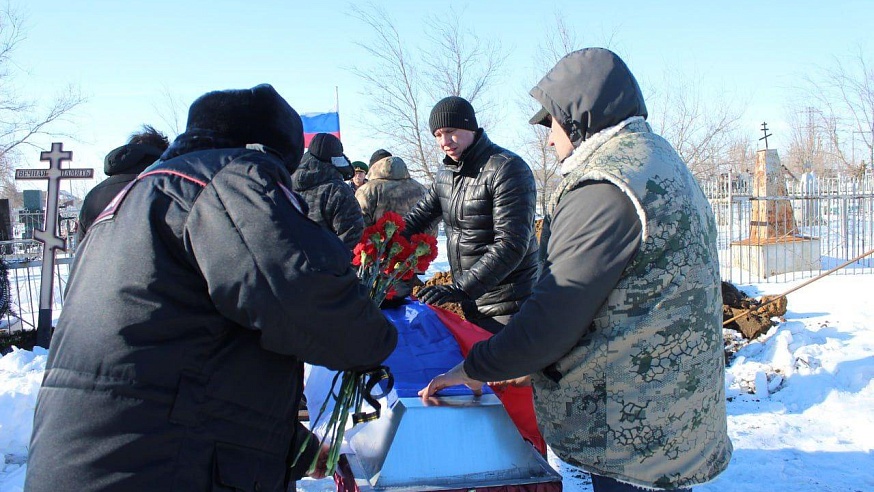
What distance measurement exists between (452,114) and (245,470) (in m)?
2.42

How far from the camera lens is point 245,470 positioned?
1.44 metres

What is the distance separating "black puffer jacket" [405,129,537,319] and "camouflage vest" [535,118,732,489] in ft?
4.69

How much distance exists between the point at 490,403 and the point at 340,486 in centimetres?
72

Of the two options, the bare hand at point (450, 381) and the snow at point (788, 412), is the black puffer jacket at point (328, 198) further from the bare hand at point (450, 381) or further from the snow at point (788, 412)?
the bare hand at point (450, 381)

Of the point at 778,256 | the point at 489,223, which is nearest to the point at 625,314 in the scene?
the point at 489,223

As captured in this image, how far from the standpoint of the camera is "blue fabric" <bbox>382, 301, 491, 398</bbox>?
7.86 ft

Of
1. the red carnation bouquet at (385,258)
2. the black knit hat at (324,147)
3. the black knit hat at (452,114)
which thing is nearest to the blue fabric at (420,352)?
the red carnation bouquet at (385,258)

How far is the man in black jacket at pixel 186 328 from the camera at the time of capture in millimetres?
1331

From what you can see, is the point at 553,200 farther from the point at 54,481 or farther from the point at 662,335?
the point at 54,481

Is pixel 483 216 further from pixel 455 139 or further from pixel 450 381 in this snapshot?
pixel 450 381

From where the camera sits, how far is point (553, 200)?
1.93 m

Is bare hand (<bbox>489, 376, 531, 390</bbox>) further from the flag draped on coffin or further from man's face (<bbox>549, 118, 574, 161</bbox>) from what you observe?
the flag draped on coffin

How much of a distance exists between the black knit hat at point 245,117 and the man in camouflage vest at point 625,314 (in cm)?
81

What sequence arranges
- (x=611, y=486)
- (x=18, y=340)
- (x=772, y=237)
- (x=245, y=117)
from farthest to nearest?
(x=772, y=237)
(x=18, y=340)
(x=611, y=486)
(x=245, y=117)
